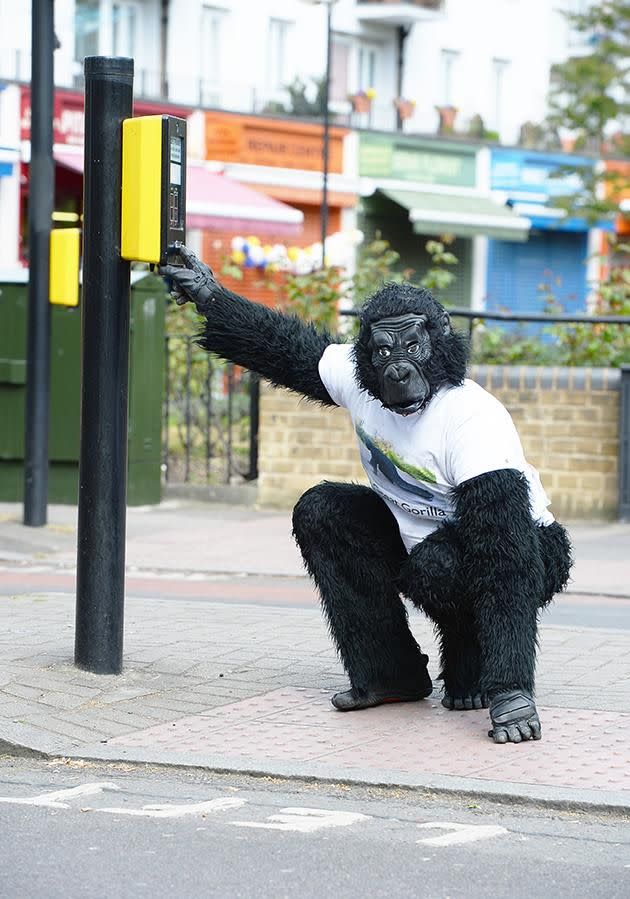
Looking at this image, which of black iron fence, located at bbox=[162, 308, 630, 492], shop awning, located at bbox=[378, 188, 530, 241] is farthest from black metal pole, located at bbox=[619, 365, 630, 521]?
shop awning, located at bbox=[378, 188, 530, 241]

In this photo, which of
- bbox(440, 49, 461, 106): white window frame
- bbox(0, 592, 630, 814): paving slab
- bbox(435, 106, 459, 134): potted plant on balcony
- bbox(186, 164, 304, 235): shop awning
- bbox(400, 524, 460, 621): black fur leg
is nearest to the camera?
bbox(0, 592, 630, 814): paving slab

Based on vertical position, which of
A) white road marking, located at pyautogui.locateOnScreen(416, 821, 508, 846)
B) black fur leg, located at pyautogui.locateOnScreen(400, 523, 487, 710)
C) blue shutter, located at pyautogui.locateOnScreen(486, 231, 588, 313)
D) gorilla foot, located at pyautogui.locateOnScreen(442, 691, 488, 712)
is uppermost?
blue shutter, located at pyautogui.locateOnScreen(486, 231, 588, 313)

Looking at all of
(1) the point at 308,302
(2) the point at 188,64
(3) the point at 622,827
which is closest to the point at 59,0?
(2) the point at 188,64

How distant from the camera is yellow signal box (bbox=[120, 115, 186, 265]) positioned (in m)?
6.57

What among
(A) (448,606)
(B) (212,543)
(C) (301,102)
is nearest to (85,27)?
(C) (301,102)

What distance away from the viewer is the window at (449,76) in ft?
136

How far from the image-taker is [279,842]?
4.97 meters

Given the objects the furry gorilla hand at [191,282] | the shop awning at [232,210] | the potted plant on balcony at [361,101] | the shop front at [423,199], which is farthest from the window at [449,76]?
the furry gorilla hand at [191,282]

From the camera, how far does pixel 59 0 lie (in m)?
30.7

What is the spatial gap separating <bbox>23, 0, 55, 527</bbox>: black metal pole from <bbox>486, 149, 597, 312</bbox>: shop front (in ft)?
86.9

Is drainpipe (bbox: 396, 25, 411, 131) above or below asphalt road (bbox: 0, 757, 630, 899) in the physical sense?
above

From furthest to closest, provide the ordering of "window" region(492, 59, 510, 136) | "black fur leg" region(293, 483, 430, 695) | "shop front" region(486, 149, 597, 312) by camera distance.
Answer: "window" region(492, 59, 510, 136) < "shop front" region(486, 149, 597, 312) < "black fur leg" region(293, 483, 430, 695)

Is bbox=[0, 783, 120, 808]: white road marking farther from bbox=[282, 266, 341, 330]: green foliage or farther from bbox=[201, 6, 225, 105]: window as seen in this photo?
bbox=[201, 6, 225, 105]: window

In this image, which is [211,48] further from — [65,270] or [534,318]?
[65,270]
